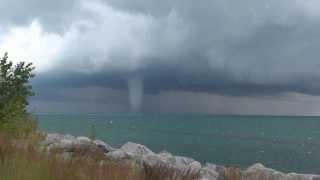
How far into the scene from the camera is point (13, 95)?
637 inches

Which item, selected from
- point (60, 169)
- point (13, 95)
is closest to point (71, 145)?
point (13, 95)

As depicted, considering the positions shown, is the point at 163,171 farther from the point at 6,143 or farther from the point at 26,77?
the point at 26,77

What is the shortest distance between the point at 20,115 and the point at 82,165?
8.28 meters

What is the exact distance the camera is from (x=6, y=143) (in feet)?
25.9

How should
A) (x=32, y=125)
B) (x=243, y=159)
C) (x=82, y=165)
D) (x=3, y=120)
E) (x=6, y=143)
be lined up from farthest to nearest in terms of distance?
1. (x=243, y=159)
2. (x=3, y=120)
3. (x=32, y=125)
4. (x=6, y=143)
5. (x=82, y=165)

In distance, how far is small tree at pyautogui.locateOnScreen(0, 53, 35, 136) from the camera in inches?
556

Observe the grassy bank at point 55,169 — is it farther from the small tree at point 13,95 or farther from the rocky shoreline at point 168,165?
the small tree at point 13,95

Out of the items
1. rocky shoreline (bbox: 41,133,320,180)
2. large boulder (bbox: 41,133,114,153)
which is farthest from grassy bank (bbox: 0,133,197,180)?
large boulder (bbox: 41,133,114,153)

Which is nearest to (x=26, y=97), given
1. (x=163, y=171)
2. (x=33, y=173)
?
(x=163, y=171)

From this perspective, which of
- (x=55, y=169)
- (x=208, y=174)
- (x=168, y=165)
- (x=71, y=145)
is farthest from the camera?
(x=71, y=145)

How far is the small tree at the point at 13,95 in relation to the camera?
14133mm

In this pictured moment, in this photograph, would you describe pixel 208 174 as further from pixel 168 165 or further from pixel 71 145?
pixel 71 145

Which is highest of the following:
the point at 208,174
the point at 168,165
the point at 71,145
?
the point at 71,145

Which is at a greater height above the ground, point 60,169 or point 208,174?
point 60,169
